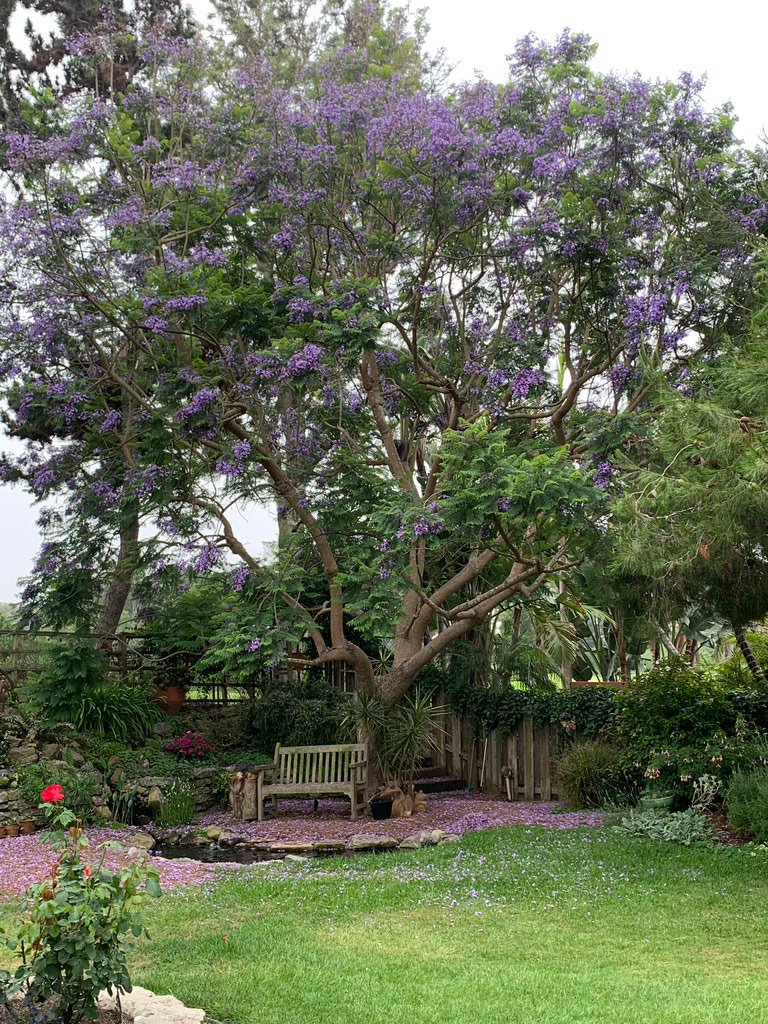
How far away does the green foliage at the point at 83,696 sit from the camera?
39.4 ft

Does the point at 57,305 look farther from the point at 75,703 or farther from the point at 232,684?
the point at 232,684

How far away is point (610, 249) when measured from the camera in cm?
1037

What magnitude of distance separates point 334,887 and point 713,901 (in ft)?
9.48

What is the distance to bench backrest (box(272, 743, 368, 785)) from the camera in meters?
11.4

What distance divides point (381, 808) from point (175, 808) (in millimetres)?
2492

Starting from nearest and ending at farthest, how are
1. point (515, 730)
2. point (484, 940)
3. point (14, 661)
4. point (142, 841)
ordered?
point (484, 940) → point (142, 841) → point (515, 730) → point (14, 661)

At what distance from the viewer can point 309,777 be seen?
11.5 m

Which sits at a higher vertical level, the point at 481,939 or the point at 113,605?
the point at 113,605

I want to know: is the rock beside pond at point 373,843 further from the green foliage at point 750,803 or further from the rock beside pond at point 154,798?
the green foliage at point 750,803

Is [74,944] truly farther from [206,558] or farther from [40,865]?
[206,558]

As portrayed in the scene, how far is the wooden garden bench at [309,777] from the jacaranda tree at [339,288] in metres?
1.03

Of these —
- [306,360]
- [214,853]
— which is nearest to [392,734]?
[214,853]

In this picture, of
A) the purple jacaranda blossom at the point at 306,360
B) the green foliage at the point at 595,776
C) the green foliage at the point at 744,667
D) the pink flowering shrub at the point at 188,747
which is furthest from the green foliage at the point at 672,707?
the pink flowering shrub at the point at 188,747

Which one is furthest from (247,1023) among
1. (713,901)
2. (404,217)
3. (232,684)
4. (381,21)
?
(381,21)
